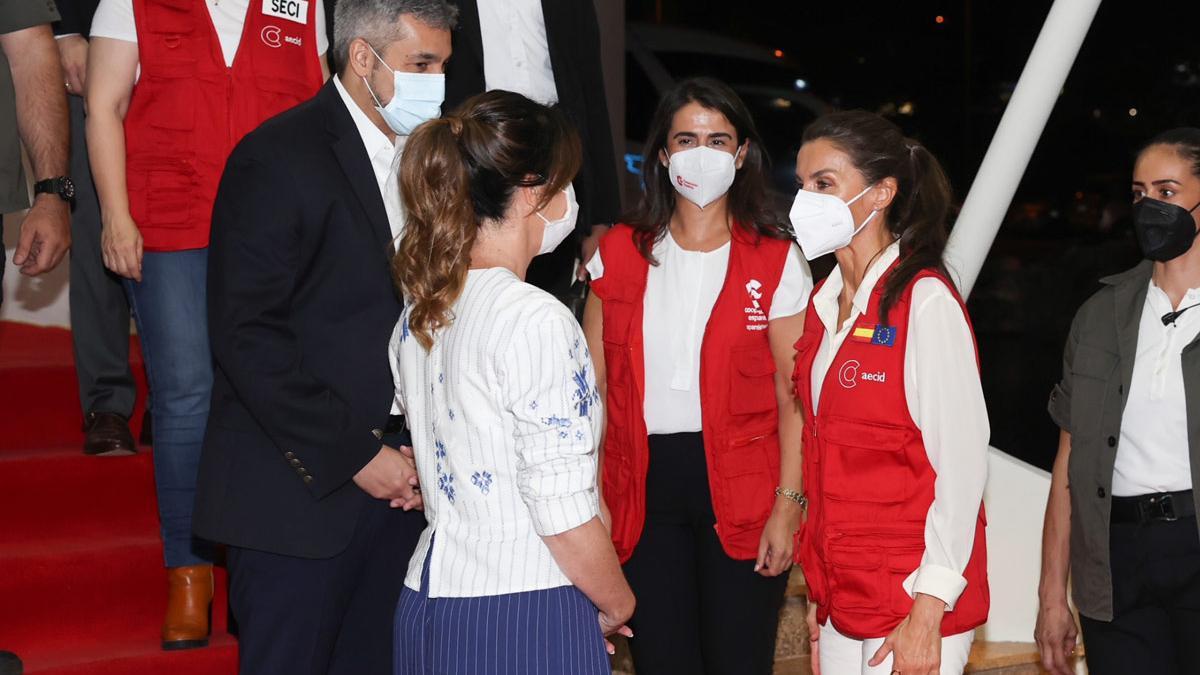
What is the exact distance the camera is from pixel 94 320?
3430 millimetres

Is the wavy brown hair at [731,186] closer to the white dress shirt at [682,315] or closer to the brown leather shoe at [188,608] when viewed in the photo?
the white dress shirt at [682,315]

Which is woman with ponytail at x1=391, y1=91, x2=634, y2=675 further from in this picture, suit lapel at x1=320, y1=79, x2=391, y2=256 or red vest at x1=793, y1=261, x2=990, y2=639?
red vest at x1=793, y1=261, x2=990, y2=639

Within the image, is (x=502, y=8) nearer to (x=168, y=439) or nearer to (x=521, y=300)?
(x=168, y=439)

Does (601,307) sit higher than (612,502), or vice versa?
(601,307)

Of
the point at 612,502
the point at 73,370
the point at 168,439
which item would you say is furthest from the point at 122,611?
the point at 612,502

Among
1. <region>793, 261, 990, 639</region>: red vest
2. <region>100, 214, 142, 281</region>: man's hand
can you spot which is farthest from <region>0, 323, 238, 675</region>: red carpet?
<region>793, 261, 990, 639</region>: red vest

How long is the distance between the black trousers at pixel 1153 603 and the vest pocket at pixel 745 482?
79cm

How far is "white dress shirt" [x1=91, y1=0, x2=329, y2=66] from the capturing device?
9.22 ft

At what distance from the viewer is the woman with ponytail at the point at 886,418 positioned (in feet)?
7.13

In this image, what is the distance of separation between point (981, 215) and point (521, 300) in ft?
7.42

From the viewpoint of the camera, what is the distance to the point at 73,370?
4.12 m

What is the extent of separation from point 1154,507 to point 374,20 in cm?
195

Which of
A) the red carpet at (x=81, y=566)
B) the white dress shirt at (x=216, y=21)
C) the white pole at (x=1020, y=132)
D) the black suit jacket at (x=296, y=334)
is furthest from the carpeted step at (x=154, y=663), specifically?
the white pole at (x=1020, y=132)

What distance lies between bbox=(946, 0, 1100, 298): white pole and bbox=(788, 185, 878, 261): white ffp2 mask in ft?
Answer: 4.47
